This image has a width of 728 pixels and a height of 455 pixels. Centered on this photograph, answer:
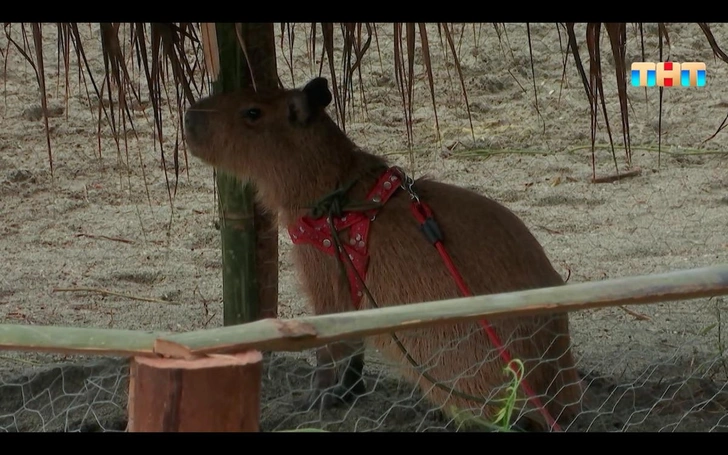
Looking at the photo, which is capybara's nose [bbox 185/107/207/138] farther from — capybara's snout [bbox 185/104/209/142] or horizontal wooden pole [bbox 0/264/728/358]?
horizontal wooden pole [bbox 0/264/728/358]

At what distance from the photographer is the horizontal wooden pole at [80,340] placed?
1609 mm

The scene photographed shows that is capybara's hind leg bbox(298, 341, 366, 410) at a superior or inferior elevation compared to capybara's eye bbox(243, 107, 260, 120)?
inferior

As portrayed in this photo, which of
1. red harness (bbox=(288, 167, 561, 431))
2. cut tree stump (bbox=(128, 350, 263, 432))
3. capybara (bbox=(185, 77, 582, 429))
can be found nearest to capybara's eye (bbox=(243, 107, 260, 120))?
capybara (bbox=(185, 77, 582, 429))

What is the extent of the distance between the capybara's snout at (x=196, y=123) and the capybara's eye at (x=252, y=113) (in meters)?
0.15

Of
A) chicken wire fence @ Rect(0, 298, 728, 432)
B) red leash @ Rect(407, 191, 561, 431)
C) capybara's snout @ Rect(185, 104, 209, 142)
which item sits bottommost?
chicken wire fence @ Rect(0, 298, 728, 432)

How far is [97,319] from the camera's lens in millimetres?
4672

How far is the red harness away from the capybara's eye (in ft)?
1.38

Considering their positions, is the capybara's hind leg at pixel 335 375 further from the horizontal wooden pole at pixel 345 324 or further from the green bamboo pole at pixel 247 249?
the horizontal wooden pole at pixel 345 324

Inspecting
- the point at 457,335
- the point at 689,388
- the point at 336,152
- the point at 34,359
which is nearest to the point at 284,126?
the point at 336,152

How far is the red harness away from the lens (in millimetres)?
3418

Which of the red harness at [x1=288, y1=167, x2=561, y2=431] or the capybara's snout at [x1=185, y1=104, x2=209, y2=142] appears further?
the capybara's snout at [x1=185, y1=104, x2=209, y2=142]

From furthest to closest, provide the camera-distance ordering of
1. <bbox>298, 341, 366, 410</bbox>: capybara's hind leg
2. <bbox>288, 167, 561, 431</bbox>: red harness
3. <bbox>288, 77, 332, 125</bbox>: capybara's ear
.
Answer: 1. <bbox>288, 77, 332, 125</bbox>: capybara's ear
2. <bbox>298, 341, 366, 410</bbox>: capybara's hind leg
3. <bbox>288, 167, 561, 431</bbox>: red harness

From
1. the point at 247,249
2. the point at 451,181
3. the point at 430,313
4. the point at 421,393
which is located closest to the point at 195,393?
the point at 430,313

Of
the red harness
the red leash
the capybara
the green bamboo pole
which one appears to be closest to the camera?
the red leash
